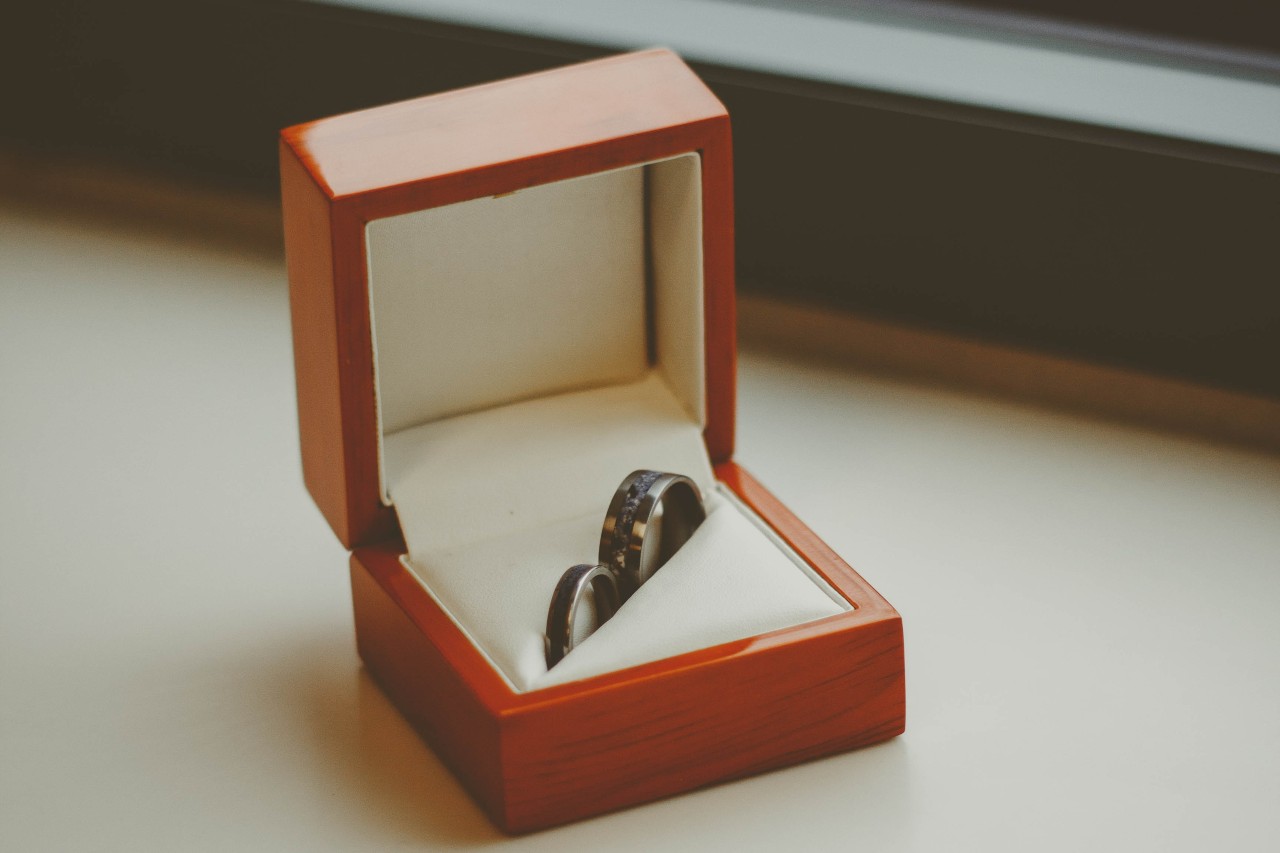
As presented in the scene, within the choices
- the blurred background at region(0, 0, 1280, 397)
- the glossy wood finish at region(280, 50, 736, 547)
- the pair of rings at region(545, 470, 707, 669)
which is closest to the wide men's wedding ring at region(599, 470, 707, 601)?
the pair of rings at region(545, 470, 707, 669)

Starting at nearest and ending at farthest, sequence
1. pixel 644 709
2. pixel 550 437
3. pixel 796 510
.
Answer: pixel 644 709 → pixel 550 437 → pixel 796 510

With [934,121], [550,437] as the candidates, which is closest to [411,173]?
[550,437]

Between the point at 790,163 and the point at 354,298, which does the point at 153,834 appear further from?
the point at 790,163

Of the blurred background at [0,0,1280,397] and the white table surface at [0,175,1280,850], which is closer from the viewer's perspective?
the white table surface at [0,175,1280,850]

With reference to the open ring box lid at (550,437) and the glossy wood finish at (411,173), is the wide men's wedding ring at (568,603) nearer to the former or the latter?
the open ring box lid at (550,437)

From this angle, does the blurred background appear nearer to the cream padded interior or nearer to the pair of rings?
the cream padded interior

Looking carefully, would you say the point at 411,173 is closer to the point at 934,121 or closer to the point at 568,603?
the point at 568,603

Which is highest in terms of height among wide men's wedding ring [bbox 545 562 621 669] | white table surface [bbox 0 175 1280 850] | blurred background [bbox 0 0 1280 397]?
blurred background [bbox 0 0 1280 397]
